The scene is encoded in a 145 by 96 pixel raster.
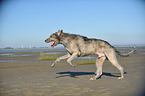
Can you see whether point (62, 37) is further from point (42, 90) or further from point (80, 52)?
point (42, 90)

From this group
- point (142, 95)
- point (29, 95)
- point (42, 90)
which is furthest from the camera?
point (42, 90)

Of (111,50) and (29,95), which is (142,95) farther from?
(29,95)

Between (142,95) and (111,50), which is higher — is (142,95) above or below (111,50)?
below

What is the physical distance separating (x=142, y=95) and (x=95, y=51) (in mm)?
3706

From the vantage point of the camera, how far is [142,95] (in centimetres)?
619

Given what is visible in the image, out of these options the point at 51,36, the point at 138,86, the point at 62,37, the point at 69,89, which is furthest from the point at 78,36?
the point at 138,86

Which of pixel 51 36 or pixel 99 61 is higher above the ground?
pixel 51 36

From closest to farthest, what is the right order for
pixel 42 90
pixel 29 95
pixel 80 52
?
pixel 29 95 < pixel 42 90 < pixel 80 52

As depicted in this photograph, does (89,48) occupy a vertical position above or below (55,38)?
below

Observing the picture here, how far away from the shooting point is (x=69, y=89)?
7.34m

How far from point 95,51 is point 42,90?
360 cm

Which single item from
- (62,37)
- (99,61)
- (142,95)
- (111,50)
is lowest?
(142,95)

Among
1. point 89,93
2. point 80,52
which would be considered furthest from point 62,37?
point 89,93

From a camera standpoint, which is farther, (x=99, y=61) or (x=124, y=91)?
(x=99, y=61)
